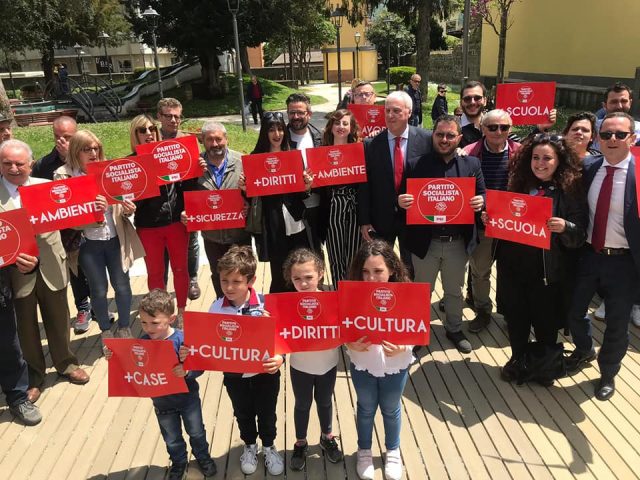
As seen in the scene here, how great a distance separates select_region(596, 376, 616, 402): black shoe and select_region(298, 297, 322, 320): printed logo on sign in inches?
106

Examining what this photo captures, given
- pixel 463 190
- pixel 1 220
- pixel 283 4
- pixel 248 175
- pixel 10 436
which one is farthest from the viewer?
pixel 283 4

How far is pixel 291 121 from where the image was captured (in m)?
4.75

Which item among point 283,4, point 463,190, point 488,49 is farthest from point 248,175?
point 488,49

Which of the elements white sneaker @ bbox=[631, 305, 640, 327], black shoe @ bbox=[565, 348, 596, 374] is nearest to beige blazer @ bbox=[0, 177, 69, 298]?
black shoe @ bbox=[565, 348, 596, 374]

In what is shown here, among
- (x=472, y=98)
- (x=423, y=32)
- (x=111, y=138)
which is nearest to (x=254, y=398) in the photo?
(x=472, y=98)

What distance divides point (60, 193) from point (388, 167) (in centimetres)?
281

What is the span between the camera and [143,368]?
9.71 ft

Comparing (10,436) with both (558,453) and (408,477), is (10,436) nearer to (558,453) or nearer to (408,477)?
(408,477)

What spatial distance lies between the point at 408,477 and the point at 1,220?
344 centimetres

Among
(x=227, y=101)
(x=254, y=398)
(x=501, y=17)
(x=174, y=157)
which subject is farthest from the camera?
(x=227, y=101)

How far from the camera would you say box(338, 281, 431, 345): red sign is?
2.89m

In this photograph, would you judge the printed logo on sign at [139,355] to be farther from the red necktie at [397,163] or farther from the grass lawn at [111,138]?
the grass lawn at [111,138]

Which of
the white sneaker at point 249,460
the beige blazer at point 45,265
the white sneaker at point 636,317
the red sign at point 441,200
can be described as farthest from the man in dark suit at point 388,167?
the white sneaker at point 636,317

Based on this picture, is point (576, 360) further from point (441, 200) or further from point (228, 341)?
point (228, 341)
